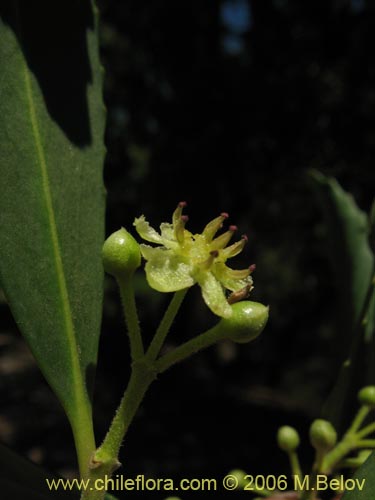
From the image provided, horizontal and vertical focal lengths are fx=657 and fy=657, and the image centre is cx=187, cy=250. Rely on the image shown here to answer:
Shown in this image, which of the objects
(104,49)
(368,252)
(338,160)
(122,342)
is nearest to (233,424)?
(122,342)

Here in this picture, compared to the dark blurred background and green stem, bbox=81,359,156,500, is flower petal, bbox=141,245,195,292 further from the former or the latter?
the dark blurred background

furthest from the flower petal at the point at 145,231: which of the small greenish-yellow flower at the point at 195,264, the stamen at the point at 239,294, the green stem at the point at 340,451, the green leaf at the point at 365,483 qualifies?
the green stem at the point at 340,451

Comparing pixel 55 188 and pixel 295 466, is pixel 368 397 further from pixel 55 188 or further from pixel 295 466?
pixel 55 188

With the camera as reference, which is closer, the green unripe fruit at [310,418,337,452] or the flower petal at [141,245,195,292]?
the flower petal at [141,245,195,292]

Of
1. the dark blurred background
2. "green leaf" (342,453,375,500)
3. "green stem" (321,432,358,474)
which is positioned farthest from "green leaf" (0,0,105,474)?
the dark blurred background

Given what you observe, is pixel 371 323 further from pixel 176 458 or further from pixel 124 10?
pixel 124 10
